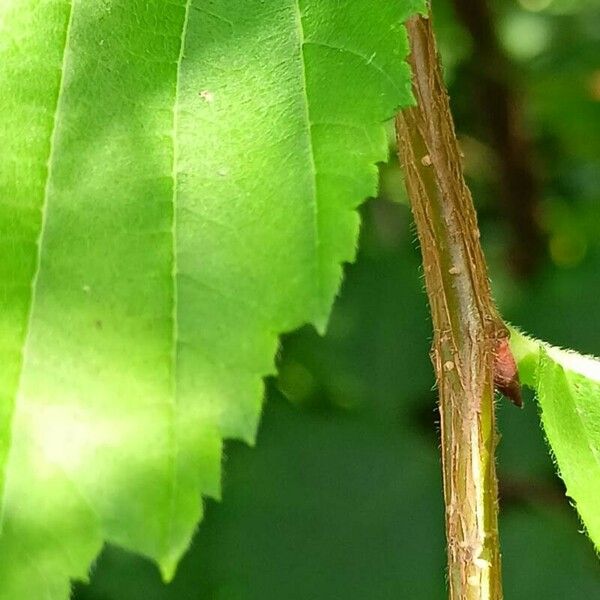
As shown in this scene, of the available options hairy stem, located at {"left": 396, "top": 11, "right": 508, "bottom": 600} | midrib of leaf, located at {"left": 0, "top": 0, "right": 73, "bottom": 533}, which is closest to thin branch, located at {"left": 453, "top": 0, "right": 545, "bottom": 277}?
hairy stem, located at {"left": 396, "top": 11, "right": 508, "bottom": 600}

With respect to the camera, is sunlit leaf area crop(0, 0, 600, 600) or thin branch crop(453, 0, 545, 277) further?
thin branch crop(453, 0, 545, 277)

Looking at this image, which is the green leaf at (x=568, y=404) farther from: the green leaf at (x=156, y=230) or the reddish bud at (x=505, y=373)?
the green leaf at (x=156, y=230)

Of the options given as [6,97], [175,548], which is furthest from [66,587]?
[6,97]

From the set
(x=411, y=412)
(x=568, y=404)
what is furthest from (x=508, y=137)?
(x=568, y=404)

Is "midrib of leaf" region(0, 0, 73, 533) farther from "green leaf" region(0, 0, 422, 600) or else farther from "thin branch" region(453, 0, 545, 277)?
"thin branch" region(453, 0, 545, 277)

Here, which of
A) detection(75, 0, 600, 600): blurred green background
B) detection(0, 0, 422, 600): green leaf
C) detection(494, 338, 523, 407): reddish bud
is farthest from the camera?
detection(75, 0, 600, 600): blurred green background

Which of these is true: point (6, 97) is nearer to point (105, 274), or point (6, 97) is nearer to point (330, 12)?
point (105, 274)

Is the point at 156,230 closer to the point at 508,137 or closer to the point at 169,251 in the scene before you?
the point at 169,251

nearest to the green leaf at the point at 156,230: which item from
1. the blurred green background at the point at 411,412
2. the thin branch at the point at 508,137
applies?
the blurred green background at the point at 411,412
